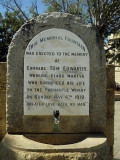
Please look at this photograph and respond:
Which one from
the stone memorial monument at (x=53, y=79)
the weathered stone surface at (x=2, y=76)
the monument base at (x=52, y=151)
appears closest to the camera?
the monument base at (x=52, y=151)

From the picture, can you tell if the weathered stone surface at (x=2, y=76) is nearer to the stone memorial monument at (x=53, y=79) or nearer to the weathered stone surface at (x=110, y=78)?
the stone memorial monument at (x=53, y=79)

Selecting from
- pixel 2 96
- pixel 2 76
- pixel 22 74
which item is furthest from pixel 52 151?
pixel 2 76

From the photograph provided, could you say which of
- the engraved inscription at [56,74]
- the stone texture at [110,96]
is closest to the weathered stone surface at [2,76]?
the engraved inscription at [56,74]

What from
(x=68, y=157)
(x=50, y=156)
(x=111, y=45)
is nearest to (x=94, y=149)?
(x=68, y=157)

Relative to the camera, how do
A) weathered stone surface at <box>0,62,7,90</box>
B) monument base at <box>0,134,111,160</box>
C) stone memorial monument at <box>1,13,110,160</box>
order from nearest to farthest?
monument base at <box>0,134,111,160</box>, stone memorial monument at <box>1,13,110,160</box>, weathered stone surface at <box>0,62,7,90</box>

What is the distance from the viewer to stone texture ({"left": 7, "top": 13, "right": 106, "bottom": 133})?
7.77 feet

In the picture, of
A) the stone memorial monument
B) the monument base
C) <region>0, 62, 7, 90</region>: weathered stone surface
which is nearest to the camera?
the monument base

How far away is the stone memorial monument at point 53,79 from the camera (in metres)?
2.37

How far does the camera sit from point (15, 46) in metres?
2.37

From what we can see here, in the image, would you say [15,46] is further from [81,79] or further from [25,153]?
[25,153]

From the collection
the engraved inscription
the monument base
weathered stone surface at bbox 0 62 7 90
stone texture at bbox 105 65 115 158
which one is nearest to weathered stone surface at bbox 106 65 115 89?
stone texture at bbox 105 65 115 158

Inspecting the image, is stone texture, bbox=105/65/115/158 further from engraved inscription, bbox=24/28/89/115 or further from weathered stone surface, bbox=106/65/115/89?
engraved inscription, bbox=24/28/89/115

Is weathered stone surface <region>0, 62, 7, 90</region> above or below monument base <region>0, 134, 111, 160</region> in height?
above

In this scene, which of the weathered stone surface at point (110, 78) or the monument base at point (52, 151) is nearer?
the monument base at point (52, 151)
